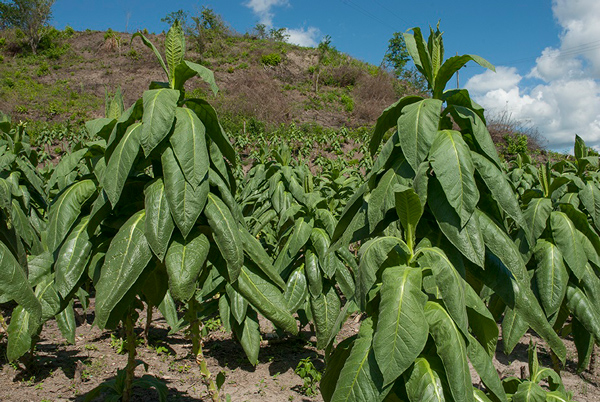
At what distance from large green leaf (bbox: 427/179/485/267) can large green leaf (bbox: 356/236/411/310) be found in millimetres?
203

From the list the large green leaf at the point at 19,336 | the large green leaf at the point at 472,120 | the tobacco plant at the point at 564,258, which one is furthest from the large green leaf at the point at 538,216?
the large green leaf at the point at 19,336

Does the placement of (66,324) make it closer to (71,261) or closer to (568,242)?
(71,261)

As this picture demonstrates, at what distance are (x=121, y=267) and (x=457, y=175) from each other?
143 cm

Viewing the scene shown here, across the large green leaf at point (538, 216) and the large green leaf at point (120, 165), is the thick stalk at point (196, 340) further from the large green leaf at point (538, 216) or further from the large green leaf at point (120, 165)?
the large green leaf at point (538, 216)

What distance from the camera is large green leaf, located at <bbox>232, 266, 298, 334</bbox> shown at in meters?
2.13

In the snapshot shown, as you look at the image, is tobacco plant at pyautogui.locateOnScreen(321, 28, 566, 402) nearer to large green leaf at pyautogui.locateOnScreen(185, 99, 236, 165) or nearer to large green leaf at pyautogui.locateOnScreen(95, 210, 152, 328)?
large green leaf at pyautogui.locateOnScreen(185, 99, 236, 165)

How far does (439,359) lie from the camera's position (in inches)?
65.3

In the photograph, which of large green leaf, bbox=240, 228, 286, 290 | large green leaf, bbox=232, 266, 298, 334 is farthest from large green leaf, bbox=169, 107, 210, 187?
large green leaf, bbox=232, 266, 298, 334

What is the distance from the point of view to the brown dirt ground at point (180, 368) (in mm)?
4270

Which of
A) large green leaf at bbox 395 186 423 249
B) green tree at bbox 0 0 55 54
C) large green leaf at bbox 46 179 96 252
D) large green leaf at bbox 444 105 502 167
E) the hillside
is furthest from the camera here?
green tree at bbox 0 0 55 54

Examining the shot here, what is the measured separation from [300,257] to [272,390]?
1398 mm

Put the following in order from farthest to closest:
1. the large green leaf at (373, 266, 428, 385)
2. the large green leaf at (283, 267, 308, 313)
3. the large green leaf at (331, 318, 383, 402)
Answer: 1. the large green leaf at (283, 267, 308, 313)
2. the large green leaf at (331, 318, 383, 402)
3. the large green leaf at (373, 266, 428, 385)

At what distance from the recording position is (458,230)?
1.76 meters

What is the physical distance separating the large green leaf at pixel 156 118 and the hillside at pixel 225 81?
3037cm
